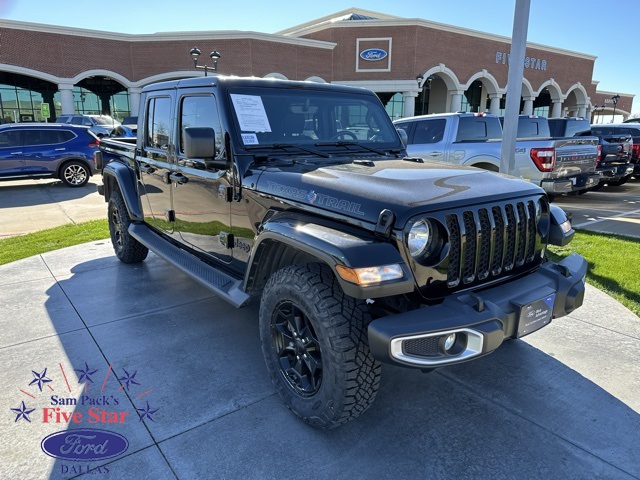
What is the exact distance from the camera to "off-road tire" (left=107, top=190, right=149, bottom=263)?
17.6 ft

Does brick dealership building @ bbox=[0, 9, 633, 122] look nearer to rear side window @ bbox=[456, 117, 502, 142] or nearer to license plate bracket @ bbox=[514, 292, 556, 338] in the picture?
rear side window @ bbox=[456, 117, 502, 142]

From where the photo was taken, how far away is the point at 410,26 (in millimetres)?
34844

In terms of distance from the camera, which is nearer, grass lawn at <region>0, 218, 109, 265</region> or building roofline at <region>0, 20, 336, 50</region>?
grass lawn at <region>0, 218, 109, 265</region>

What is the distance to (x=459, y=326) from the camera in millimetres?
2164

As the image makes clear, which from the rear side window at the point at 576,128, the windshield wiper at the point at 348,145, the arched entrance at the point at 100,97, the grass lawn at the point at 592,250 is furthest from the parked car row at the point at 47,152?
the arched entrance at the point at 100,97

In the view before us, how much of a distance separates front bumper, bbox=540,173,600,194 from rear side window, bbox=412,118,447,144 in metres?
2.16

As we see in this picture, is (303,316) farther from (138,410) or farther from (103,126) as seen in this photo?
(103,126)

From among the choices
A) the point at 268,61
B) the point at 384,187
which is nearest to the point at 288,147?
the point at 384,187

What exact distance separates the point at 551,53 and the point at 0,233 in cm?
5101

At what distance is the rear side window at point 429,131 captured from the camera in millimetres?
9328

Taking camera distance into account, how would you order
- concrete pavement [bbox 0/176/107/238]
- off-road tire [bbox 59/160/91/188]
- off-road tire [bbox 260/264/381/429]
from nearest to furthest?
off-road tire [bbox 260/264/381/429]
concrete pavement [bbox 0/176/107/238]
off-road tire [bbox 59/160/91/188]

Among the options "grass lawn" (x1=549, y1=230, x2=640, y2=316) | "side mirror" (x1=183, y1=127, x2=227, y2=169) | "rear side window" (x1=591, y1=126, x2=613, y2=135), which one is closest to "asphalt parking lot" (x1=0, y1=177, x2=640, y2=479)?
"grass lawn" (x1=549, y1=230, x2=640, y2=316)

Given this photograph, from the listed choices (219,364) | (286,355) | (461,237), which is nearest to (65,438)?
(219,364)

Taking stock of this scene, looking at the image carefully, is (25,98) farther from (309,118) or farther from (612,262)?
(612,262)
